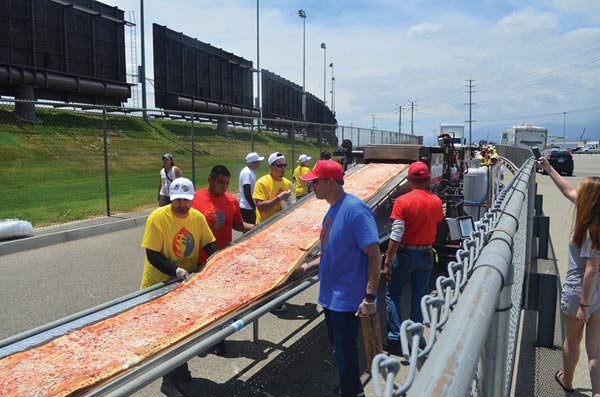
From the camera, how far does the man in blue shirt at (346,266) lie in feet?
12.3

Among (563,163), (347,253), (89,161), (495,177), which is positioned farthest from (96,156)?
(563,163)

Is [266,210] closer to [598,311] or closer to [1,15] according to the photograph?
[598,311]

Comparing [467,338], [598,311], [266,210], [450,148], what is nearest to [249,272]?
[266,210]

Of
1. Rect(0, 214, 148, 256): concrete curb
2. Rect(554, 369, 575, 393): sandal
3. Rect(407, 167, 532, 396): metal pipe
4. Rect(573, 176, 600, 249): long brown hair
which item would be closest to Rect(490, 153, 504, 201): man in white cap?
Rect(554, 369, 575, 393): sandal

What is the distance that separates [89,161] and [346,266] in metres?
20.0

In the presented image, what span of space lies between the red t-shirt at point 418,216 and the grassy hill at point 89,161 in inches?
357

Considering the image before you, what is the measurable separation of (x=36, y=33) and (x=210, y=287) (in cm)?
2624

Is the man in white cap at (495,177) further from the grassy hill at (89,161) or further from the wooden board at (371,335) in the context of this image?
the grassy hill at (89,161)

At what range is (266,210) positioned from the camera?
269 inches

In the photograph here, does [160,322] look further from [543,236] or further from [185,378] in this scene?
[543,236]

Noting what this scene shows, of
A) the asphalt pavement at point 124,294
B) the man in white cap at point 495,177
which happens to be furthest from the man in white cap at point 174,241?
the man in white cap at point 495,177

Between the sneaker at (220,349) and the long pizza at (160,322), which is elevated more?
the long pizza at (160,322)

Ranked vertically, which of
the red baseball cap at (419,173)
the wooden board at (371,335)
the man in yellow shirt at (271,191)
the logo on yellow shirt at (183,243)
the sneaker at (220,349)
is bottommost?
the sneaker at (220,349)

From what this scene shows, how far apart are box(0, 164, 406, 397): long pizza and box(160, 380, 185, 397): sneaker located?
814 mm
